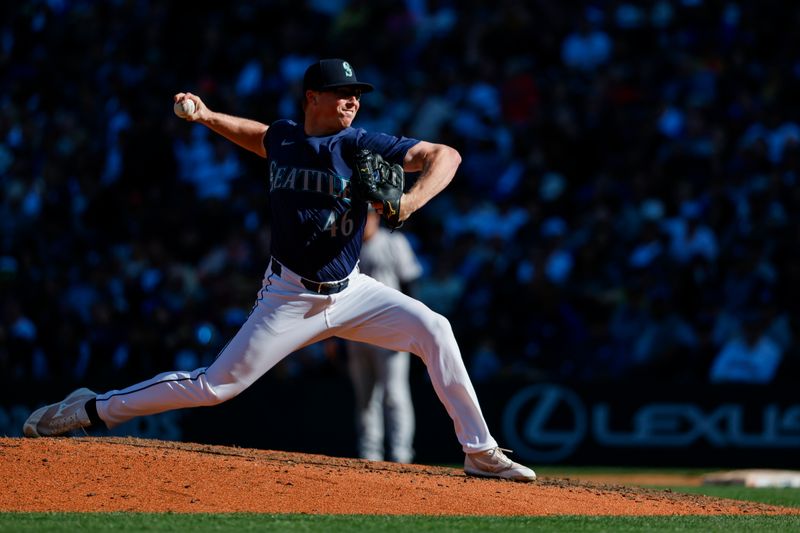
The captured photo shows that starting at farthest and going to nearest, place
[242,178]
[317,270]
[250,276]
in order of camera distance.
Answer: [242,178], [250,276], [317,270]

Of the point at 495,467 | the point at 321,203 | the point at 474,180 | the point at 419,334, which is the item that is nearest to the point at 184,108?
the point at 321,203

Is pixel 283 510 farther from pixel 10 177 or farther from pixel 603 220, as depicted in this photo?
pixel 10 177

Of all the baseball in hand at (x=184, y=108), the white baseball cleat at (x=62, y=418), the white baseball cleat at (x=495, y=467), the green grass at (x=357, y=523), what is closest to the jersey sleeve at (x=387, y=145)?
the baseball in hand at (x=184, y=108)

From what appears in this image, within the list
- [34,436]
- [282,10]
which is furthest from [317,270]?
[282,10]

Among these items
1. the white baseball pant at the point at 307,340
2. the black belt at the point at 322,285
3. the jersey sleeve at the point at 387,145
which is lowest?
the white baseball pant at the point at 307,340

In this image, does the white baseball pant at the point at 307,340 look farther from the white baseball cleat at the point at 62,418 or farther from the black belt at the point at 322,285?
the white baseball cleat at the point at 62,418
